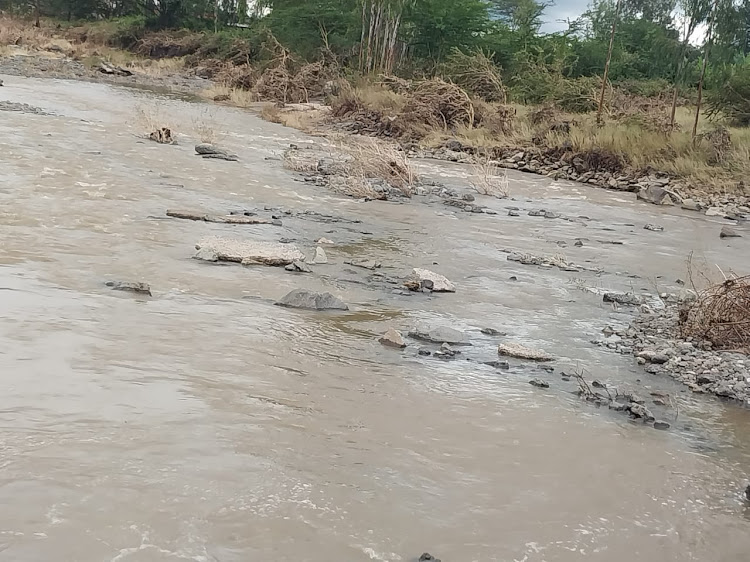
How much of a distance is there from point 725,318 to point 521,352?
1.46m

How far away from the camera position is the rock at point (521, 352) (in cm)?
469

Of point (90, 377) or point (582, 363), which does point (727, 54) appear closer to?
point (582, 363)

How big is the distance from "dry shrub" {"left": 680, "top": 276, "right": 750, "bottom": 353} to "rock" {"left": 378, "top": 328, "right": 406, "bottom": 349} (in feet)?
6.46

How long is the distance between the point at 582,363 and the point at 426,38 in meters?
23.9

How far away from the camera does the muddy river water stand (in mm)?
2570

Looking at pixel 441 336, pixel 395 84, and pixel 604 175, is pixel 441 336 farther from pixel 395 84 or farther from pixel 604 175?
pixel 395 84

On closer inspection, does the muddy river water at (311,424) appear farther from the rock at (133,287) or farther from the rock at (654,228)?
the rock at (654,228)

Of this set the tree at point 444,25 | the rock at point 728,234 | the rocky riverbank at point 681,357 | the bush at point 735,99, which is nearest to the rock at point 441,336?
the rocky riverbank at point 681,357

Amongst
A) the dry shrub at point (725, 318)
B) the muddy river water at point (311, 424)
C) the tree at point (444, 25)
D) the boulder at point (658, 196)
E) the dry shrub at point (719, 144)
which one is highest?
the tree at point (444, 25)

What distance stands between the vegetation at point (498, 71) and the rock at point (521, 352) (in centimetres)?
1031

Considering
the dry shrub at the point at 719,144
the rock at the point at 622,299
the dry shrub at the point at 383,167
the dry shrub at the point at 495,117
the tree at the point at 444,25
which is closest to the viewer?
the rock at the point at 622,299

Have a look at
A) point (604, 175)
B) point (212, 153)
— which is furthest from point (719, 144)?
point (212, 153)

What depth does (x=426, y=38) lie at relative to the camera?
27.1 meters

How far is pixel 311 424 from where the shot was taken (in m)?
3.39
